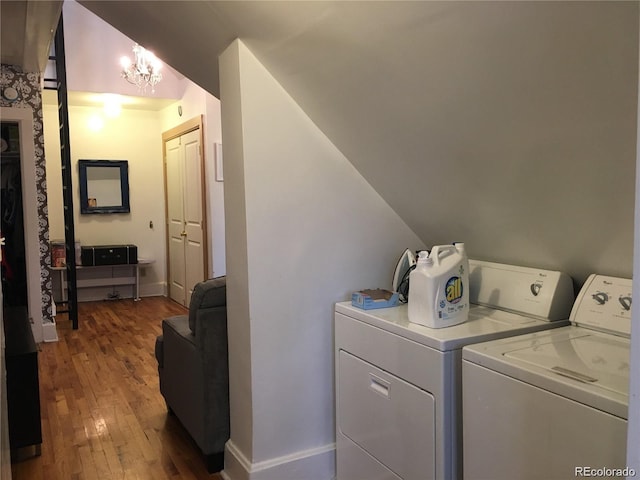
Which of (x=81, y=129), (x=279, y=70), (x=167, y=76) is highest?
(x=167, y=76)

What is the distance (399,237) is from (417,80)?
96 centimetres

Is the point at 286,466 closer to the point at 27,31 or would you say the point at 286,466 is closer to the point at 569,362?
the point at 569,362

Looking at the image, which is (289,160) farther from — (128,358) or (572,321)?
(128,358)

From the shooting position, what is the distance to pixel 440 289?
1823mm

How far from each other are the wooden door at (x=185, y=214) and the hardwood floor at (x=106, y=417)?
3.78ft

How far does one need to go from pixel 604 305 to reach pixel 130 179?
6.05m

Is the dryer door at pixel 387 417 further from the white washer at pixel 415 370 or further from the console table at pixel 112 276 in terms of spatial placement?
the console table at pixel 112 276

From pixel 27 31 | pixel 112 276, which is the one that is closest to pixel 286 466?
pixel 27 31

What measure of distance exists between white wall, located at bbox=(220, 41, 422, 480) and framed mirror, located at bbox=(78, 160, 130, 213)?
4830 millimetres

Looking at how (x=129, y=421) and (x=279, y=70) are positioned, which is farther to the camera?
(x=129, y=421)

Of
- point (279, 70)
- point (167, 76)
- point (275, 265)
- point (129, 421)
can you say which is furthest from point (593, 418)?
point (167, 76)

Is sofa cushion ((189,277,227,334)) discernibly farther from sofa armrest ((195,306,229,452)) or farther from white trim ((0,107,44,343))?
white trim ((0,107,44,343))

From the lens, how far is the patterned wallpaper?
14.5 ft

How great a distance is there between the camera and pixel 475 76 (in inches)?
57.2
